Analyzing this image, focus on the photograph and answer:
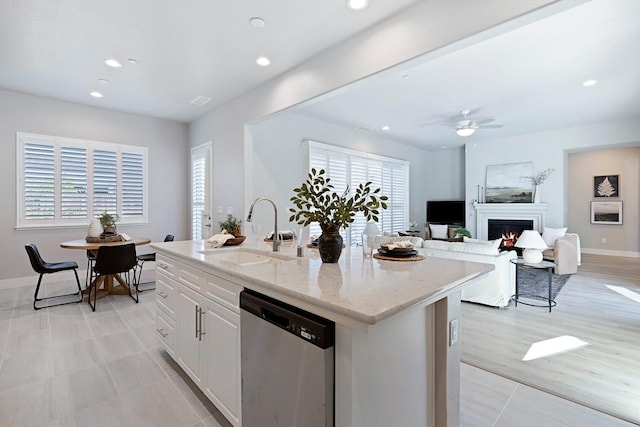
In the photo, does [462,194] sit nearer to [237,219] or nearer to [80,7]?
[237,219]

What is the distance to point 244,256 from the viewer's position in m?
2.70

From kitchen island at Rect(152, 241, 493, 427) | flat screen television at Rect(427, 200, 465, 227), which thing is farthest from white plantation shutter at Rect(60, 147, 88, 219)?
flat screen television at Rect(427, 200, 465, 227)

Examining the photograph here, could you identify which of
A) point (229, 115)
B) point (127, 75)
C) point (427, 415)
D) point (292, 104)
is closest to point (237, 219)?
point (229, 115)

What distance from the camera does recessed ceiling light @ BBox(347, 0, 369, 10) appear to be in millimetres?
2529

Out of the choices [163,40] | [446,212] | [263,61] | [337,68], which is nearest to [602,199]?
[446,212]

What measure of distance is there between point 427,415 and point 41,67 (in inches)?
214

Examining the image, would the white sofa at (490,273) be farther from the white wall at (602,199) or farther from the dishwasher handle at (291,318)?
the white wall at (602,199)

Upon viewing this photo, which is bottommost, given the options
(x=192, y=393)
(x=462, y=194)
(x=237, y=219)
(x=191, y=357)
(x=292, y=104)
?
(x=192, y=393)

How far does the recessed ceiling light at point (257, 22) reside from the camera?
111 inches

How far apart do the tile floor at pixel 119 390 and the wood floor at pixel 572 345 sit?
185mm

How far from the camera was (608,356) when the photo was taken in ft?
8.71

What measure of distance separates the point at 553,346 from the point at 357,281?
268 cm

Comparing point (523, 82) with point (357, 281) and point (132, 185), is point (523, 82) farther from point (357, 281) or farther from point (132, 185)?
point (132, 185)

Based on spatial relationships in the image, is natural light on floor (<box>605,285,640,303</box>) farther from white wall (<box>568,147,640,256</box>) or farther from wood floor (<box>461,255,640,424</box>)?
white wall (<box>568,147,640,256</box>)
